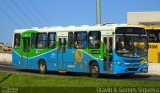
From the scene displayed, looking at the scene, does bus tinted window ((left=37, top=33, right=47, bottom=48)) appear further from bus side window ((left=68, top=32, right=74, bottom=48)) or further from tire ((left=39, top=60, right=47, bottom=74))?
bus side window ((left=68, top=32, right=74, bottom=48))

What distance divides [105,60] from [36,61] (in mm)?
7659

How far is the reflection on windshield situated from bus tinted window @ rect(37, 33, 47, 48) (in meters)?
6.98

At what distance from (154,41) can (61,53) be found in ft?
38.2

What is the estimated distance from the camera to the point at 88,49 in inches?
1097

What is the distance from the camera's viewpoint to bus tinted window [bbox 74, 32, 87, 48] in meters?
28.2

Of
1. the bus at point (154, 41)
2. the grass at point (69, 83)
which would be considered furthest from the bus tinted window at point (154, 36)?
the grass at point (69, 83)

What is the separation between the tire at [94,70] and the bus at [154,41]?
11.9 metres

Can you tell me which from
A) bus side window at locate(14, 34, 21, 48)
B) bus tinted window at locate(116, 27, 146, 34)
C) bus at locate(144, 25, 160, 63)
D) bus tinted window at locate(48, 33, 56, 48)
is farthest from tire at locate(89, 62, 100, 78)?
bus at locate(144, 25, 160, 63)

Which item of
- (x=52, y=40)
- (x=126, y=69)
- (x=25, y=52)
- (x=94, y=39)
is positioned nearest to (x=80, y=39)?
(x=94, y=39)

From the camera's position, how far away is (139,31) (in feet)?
88.9

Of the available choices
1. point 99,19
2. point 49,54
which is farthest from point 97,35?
point 99,19

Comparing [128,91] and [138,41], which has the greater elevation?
[138,41]

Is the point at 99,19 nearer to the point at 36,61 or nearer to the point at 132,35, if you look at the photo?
the point at 36,61

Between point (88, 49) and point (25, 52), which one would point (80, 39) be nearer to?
point (88, 49)
